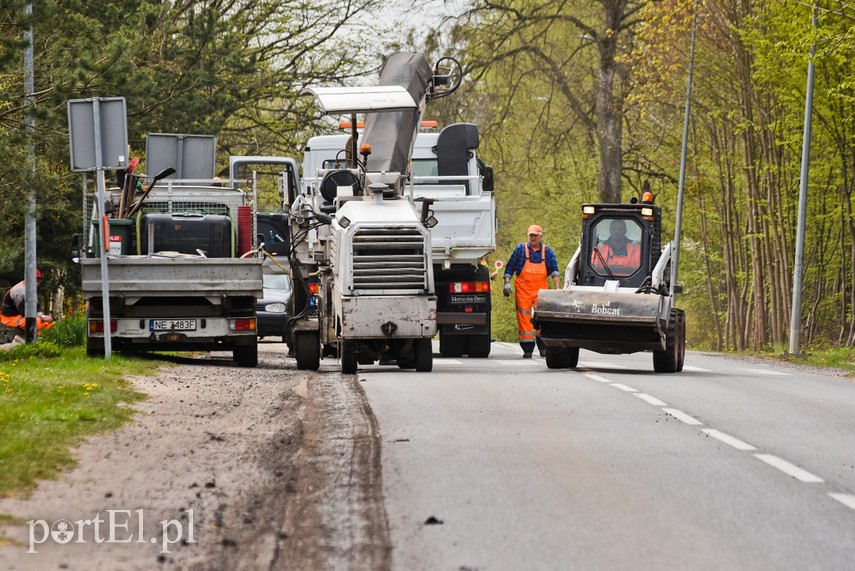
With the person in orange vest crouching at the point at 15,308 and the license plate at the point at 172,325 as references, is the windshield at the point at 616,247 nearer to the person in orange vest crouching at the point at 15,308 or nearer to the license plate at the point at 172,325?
the license plate at the point at 172,325

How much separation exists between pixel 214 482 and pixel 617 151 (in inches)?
1270

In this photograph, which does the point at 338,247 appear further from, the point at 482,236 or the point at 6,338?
the point at 6,338

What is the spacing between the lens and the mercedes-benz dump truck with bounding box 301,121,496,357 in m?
22.8

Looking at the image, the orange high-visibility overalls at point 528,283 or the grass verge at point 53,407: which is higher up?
the orange high-visibility overalls at point 528,283

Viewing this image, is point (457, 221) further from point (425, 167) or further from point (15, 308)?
point (15, 308)

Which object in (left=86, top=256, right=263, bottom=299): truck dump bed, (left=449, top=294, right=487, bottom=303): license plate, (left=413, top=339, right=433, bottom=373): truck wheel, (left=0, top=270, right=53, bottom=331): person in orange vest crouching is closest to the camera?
(left=413, top=339, right=433, bottom=373): truck wheel

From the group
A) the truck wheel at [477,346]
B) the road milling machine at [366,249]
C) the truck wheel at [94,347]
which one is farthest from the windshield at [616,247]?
the truck wheel at [94,347]

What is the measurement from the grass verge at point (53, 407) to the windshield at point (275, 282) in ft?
33.0

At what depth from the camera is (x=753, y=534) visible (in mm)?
7465

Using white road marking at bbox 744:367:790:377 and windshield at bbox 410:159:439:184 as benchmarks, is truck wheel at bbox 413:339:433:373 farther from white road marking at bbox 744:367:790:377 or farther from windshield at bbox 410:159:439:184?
windshield at bbox 410:159:439:184

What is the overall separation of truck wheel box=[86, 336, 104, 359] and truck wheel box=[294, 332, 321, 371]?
2.74 metres

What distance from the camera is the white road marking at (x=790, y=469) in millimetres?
9352

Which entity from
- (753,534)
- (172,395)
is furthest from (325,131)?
(753,534)

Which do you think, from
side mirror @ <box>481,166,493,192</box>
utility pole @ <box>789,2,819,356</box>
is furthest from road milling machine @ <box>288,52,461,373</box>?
utility pole @ <box>789,2,819,356</box>
